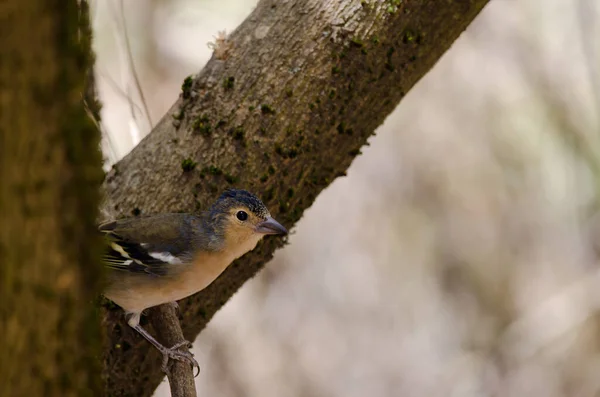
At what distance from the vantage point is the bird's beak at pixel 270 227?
136 inches

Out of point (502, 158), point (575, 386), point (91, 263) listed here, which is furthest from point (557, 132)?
point (91, 263)

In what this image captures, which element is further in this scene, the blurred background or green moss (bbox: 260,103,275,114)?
the blurred background

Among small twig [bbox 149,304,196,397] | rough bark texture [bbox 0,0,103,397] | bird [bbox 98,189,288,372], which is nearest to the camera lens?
rough bark texture [bbox 0,0,103,397]

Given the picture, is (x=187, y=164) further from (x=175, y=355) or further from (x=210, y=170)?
(x=175, y=355)

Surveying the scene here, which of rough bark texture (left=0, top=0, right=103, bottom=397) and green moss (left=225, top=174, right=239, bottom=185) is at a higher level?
green moss (left=225, top=174, right=239, bottom=185)

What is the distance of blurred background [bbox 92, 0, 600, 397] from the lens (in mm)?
Result: 6898

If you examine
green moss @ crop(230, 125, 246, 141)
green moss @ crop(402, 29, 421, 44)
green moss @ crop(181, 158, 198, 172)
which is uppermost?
green moss @ crop(402, 29, 421, 44)

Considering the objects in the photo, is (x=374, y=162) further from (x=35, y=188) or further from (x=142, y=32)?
(x=35, y=188)

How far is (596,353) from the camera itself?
23.0ft

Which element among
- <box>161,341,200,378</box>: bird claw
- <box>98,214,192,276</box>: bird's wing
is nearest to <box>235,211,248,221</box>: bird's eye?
<box>98,214,192,276</box>: bird's wing

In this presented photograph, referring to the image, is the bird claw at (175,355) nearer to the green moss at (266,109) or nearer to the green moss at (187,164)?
the green moss at (187,164)

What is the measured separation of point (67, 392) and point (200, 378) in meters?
6.16

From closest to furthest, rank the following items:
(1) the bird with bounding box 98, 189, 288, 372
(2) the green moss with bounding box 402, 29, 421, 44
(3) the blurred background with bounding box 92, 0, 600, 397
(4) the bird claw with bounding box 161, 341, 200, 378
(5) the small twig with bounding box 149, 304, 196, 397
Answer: (5) the small twig with bounding box 149, 304, 196, 397
(4) the bird claw with bounding box 161, 341, 200, 378
(1) the bird with bounding box 98, 189, 288, 372
(2) the green moss with bounding box 402, 29, 421, 44
(3) the blurred background with bounding box 92, 0, 600, 397

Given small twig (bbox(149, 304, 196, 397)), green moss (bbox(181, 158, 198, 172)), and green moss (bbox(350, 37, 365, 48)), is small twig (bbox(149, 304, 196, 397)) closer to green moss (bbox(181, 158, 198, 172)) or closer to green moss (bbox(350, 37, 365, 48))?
green moss (bbox(181, 158, 198, 172))
